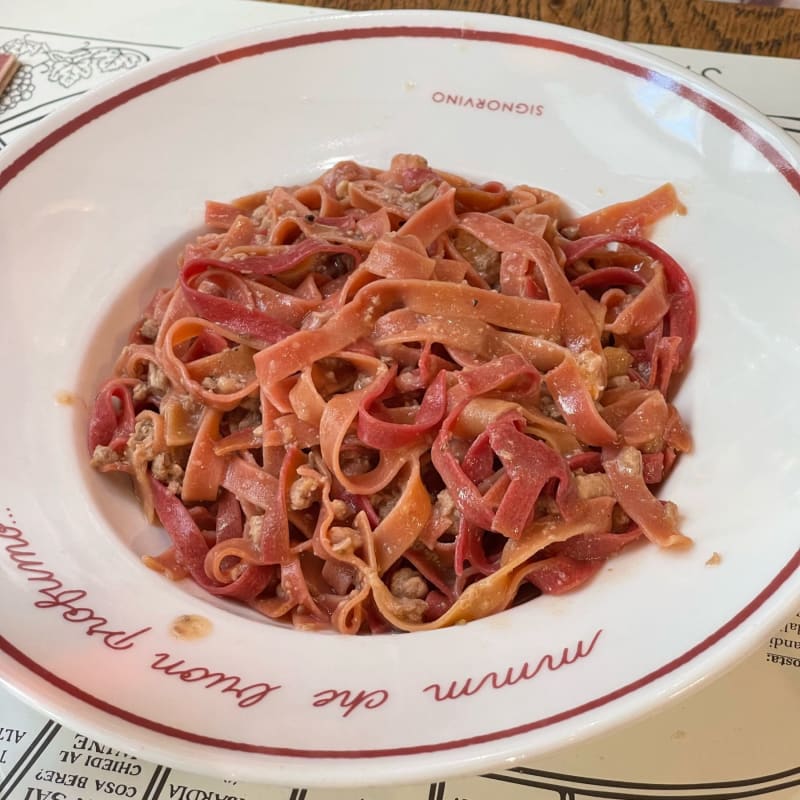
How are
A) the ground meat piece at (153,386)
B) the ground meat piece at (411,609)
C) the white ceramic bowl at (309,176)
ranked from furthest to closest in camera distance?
the ground meat piece at (153,386) → the ground meat piece at (411,609) → the white ceramic bowl at (309,176)

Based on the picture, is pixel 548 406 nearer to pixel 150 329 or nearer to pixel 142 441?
pixel 142 441

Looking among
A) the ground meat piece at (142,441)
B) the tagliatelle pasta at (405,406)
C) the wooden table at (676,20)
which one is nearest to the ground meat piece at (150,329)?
the tagliatelle pasta at (405,406)

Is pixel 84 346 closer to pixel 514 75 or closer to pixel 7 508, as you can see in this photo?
pixel 7 508

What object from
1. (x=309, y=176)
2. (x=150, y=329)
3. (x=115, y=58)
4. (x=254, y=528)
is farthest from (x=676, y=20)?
(x=254, y=528)

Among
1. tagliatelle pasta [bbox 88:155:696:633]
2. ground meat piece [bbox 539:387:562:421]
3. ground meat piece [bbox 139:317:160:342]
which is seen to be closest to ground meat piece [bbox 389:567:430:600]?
tagliatelle pasta [bbox 88:155:696:633]

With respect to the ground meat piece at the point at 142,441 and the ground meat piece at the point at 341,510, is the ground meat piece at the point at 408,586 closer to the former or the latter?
the ground meat piece at the point at 341,510

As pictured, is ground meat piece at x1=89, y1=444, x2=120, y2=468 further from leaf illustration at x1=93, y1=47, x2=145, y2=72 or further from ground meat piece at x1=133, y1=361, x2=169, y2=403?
leaf illustration at x1=93, y1=47, x2=145, y2=72

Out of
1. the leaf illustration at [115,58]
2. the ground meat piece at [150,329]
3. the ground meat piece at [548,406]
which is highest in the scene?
the leaf illustration at [115,58]
